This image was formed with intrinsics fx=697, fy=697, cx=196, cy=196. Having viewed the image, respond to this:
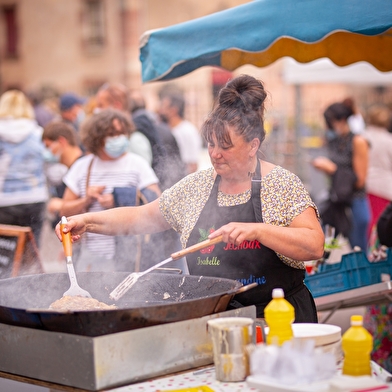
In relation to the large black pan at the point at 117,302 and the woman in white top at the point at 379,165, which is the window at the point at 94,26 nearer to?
the woman in white top at the point at 379,165

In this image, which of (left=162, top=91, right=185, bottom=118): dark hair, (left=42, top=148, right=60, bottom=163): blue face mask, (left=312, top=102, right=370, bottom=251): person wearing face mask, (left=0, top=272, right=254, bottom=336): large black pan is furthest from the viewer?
(left=162, top=91, right=185, bottom=118): dark hair

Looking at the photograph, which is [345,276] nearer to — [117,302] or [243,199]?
[243,199]

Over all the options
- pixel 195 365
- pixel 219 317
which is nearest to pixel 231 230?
pixel 219 317

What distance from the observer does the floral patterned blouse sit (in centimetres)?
275

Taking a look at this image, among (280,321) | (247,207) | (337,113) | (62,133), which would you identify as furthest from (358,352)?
(337,113)

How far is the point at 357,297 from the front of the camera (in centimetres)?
396

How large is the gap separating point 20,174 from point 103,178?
1.74 metres

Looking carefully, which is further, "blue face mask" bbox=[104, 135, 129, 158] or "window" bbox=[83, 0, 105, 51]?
"window" bbox=[83, 0, 105, 51]

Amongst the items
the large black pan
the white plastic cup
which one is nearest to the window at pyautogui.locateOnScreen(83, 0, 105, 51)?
the large black pan

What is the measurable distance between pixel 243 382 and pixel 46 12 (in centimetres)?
3254

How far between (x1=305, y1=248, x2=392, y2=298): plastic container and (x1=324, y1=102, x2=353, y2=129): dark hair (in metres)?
3.45

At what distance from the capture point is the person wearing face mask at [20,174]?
6.27 metres

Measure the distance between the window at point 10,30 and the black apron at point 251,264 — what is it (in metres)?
33.2

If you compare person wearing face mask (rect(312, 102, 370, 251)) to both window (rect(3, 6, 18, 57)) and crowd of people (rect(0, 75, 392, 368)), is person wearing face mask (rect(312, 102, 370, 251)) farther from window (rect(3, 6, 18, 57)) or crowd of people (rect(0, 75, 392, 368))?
window (rect(3, 6, 18, 57))
